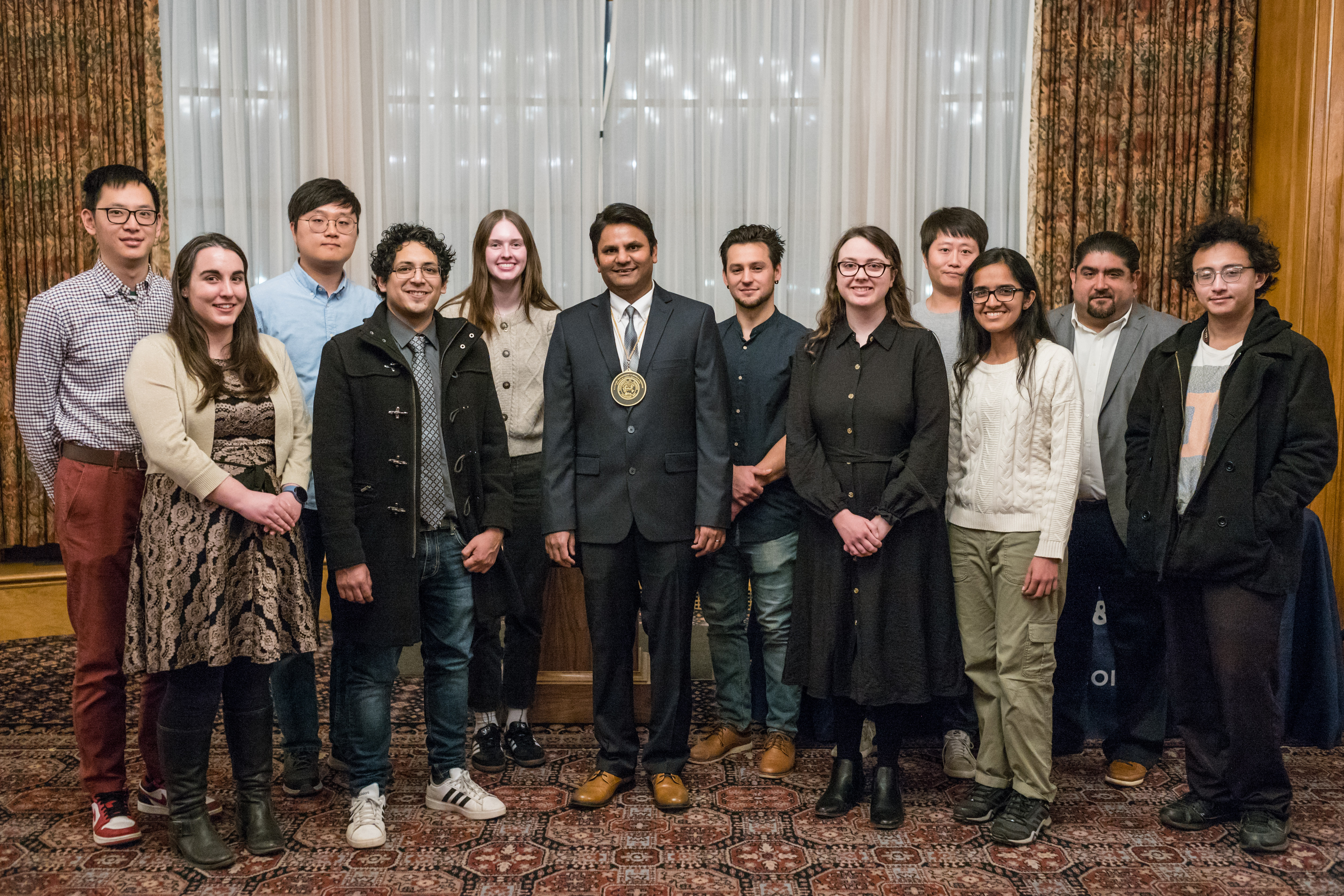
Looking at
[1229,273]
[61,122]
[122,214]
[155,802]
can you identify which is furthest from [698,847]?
[61,122]

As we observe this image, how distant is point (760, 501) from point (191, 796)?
166 centimetres

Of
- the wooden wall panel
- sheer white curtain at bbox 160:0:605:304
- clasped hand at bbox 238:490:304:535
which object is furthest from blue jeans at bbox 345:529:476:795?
the wooden wall panel

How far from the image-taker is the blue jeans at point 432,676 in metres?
2.47

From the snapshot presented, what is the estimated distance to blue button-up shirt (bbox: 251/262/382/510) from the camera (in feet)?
8.93

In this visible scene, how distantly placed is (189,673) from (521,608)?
90 cm

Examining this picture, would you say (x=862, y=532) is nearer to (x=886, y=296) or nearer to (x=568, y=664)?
(x=886, y=296)

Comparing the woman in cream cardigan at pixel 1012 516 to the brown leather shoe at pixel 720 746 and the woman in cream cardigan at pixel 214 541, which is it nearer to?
the brown leather shoe at pixel 720 746

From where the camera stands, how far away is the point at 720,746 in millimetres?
2986

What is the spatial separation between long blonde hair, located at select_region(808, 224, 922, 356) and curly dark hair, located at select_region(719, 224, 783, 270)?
29 centimetres

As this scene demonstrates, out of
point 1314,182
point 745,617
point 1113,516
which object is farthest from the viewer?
point 1314,182

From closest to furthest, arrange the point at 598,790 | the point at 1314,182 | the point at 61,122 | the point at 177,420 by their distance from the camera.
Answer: the point at 177,420 → the point at 598,790 → the point at 1314,182 → the point at 61,122

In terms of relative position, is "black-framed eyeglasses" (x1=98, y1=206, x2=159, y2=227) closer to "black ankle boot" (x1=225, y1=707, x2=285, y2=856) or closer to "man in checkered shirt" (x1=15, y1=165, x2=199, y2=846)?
"man in checkered shirt" (x1=15, y1=165, x2=199, y2=846)

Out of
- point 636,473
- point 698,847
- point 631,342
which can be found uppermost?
point 631,342

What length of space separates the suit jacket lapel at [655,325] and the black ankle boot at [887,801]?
1.23 m
